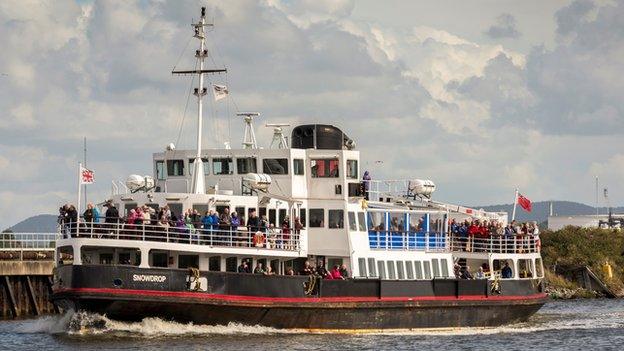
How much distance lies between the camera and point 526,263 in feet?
185

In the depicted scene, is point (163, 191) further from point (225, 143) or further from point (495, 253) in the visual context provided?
point (495, 253)

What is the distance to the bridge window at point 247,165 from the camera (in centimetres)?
4862

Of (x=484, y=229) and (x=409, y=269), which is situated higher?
(x=484, y=229)

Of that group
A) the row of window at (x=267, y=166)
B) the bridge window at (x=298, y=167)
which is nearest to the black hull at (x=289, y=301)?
the row of window at (x=267, y=166)

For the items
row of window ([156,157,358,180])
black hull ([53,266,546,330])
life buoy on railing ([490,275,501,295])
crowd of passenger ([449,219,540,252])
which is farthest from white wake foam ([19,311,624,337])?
row of window ([156,157,358,180])

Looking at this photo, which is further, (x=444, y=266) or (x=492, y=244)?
(x=492, y=244)

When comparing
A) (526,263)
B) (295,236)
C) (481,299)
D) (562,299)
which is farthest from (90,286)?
(562,299)

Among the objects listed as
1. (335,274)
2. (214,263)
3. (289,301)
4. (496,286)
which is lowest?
(289,301)

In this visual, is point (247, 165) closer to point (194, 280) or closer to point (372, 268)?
point (372, 268)

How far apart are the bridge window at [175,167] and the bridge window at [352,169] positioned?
5607mm

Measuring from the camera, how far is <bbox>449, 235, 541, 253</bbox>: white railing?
53.6 m

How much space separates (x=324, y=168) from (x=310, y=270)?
4.17 meters

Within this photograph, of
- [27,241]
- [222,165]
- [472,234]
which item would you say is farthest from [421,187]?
[27,241]

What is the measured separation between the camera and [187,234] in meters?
43.3
